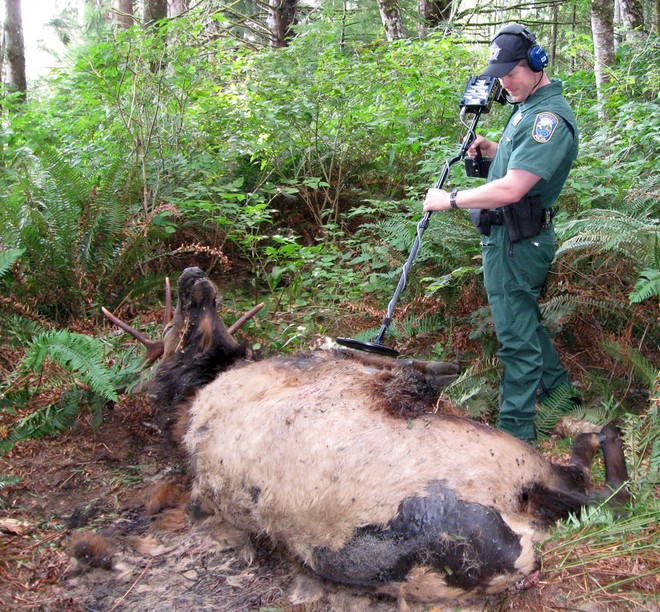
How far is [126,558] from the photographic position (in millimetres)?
3193

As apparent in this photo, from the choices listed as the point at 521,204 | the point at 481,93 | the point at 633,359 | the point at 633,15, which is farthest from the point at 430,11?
the point at 633,359

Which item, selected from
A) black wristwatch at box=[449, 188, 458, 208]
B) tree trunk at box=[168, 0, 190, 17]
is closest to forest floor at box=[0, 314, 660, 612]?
black wristwatch at box=[449, 188, 458, 208]

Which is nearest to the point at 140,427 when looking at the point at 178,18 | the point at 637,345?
the point at 637,345

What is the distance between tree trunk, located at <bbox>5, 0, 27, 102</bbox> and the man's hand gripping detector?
10982 mm

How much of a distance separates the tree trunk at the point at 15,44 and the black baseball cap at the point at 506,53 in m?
11.4

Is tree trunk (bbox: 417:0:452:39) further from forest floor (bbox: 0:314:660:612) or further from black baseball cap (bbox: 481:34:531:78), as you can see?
forest floor (bbox: 0:314:660:612)

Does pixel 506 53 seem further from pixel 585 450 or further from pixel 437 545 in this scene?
pixel 437 545

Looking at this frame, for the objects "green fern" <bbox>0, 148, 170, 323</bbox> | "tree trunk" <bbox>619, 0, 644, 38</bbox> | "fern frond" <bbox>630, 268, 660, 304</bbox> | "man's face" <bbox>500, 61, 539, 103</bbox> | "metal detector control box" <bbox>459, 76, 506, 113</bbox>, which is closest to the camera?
"fern frond" <bbox>630, 268, 660, 304</bbox>

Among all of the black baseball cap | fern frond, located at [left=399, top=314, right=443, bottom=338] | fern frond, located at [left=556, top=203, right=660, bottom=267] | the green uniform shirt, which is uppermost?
the black baseball cap

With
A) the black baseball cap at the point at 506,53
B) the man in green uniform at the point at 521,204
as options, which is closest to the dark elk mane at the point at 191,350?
the man in green uniform at the point at 521,204

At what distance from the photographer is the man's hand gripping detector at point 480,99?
4184 millimetres

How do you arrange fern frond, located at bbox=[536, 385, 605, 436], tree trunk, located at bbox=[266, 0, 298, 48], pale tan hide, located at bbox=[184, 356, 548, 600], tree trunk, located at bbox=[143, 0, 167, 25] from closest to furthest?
1. pale tan hide, located at bbox=[184, 356, 548, 600]
2. fern frond, located at bbox=[536, 385, 605, 436]
3. tree trunk, located at bbox=[143, 0, 167, 25]
4. tree trunk, located at bbox=[266, 0, 298, 48]

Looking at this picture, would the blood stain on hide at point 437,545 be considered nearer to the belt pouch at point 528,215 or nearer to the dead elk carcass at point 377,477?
the dead elk carcass at point 377,477

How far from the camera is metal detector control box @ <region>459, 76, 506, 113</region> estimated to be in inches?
164
